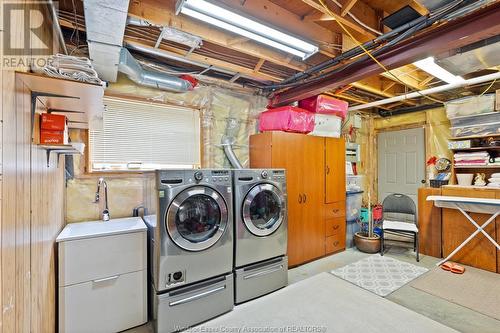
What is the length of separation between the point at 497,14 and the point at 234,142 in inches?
105

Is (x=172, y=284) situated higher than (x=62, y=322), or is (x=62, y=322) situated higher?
(x=172, y=284)

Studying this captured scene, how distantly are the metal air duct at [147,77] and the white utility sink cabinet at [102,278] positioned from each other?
149 centimetres

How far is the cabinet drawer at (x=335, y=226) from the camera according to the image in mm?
3516

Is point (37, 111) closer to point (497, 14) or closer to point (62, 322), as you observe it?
point (62, 322)

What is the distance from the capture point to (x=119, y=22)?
1.60 m

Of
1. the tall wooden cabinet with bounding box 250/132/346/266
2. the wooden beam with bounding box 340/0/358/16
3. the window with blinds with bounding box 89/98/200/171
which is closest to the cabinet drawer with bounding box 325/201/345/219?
the tall wooden cabinet with bounding box 250/132/346/266

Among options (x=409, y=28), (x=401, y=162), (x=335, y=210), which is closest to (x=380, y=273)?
(x=335, y=210)

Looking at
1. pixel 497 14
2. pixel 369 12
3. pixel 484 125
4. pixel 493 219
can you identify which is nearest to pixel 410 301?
pixel 493 219

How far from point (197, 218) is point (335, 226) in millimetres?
2334

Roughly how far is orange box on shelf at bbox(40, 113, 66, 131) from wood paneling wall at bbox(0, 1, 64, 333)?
14 centimetres

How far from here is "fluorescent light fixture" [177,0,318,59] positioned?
5.51ft

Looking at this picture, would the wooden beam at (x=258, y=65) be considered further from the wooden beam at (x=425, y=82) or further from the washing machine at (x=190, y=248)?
the wooden beam at (x=425, y=82)

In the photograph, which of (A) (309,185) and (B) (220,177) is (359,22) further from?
(A) (309,185)

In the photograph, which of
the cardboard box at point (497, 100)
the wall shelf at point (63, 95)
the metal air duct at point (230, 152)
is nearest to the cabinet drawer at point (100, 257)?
the wall shelf at point (63, 95)
